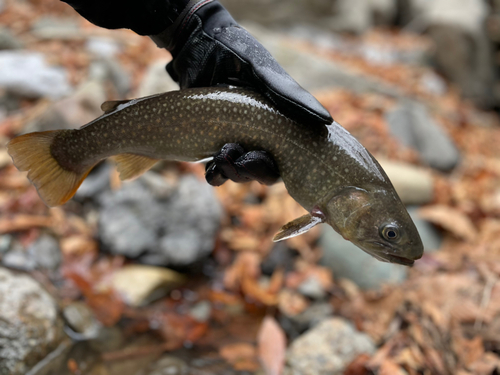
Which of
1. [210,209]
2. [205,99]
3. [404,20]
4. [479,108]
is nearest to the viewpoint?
[205,99]

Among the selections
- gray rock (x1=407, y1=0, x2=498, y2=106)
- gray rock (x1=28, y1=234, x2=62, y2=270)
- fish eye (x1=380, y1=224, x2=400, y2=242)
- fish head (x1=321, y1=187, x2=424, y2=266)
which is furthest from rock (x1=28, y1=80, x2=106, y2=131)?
gray rock (x1=407, y1=0, x2=498, y2=106)

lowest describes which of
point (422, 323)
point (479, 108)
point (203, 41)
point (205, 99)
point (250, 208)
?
point (479, 108)

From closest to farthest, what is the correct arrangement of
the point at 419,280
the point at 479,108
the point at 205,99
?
the point at 205,99 → the point at 419,280 → the point at 479,108

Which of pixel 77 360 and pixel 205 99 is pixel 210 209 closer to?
pixel 77 360

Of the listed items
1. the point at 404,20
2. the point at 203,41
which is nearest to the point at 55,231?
the point at 203,41

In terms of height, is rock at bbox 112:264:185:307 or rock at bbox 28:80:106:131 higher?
rock at bbox 28:80:106:131

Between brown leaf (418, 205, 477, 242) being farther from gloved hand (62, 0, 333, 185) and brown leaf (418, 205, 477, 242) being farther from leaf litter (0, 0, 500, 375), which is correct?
gloved hand (62, 0, 333, 185)

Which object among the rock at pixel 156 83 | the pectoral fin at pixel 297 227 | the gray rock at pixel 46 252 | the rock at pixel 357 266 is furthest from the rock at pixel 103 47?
the pectoral fin at pixel 297 227
